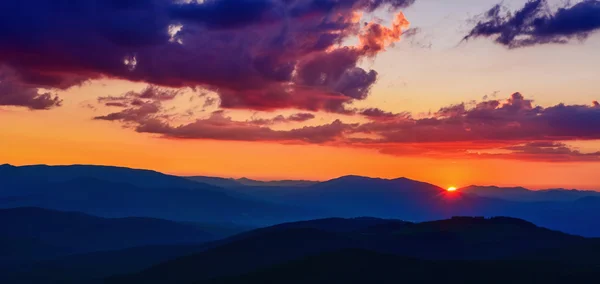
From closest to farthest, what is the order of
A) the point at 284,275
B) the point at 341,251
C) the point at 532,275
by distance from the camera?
1. the point at 532,275
2. the point at 284,275
3. the point at 341,251

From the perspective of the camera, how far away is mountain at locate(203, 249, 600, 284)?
166 m

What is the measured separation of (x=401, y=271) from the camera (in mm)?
174750

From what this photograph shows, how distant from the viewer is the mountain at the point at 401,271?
6535 inches

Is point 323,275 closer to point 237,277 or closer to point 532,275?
point 237,277

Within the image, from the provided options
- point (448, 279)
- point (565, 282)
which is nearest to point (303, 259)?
point (448, 279)

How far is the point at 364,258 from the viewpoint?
188 meters

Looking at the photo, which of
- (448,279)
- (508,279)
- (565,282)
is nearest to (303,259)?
(448,279)

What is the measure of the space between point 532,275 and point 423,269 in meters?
28.5

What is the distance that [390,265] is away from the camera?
180375mm

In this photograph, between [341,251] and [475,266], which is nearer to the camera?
[475,266]

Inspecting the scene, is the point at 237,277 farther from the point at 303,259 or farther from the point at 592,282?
the point at 592,282

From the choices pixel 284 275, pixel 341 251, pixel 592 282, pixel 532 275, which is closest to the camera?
pixel 592 282

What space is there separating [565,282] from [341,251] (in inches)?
2530

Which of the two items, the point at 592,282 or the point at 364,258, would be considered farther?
the point at 364,258
